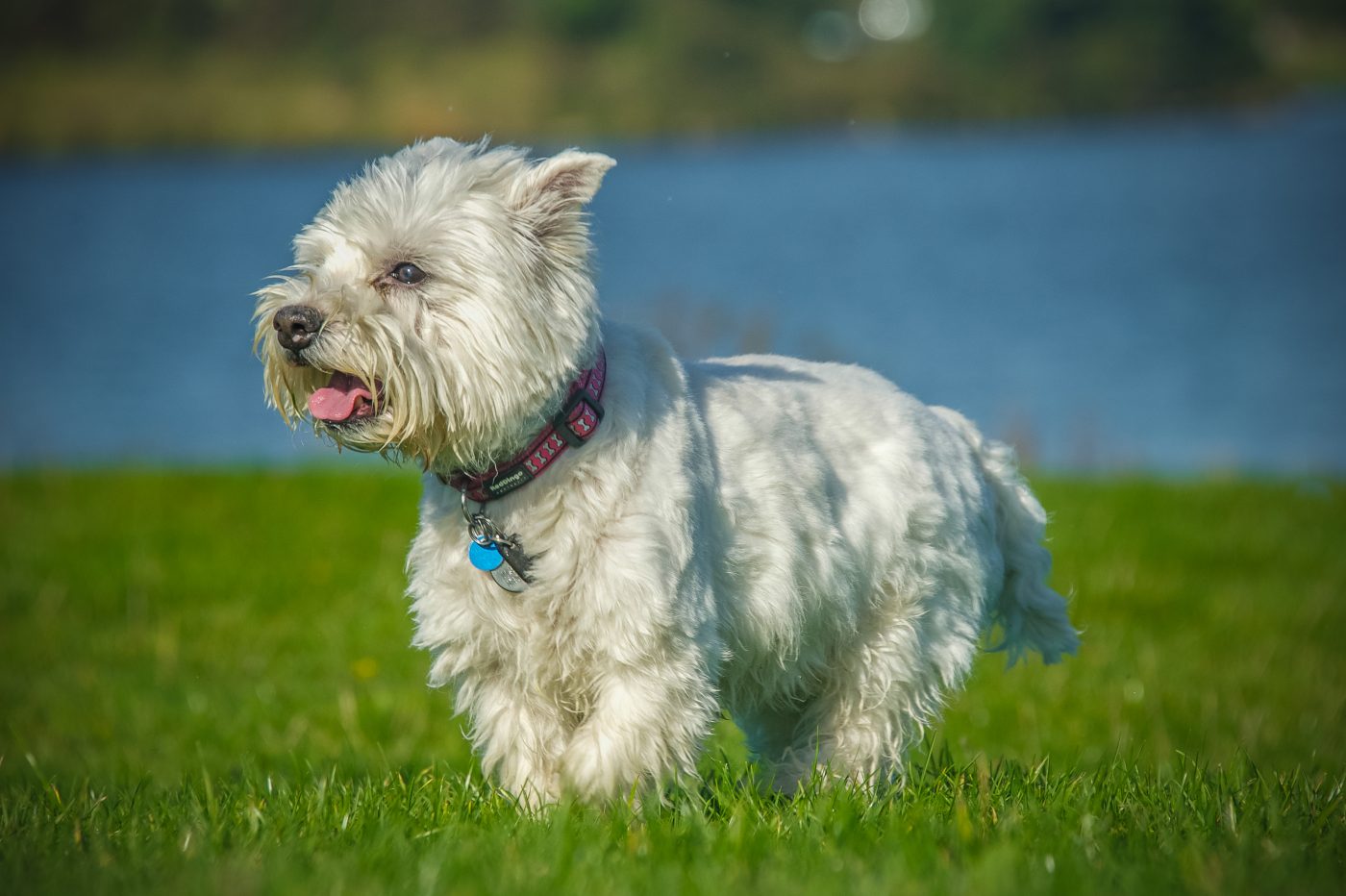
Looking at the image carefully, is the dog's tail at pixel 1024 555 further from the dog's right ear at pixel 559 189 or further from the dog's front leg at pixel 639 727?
the dog's right ear at pixel 559 189

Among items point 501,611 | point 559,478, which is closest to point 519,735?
point 501,611

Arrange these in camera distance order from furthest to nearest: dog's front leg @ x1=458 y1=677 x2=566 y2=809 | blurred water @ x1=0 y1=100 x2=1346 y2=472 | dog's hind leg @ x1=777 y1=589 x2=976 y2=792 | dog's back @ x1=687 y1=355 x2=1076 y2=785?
blurred water @ x1=0 y1=100 x2=1346 y2=472
dog's hind leg @ x1=777 y1=589 x2=976 y2=792
dog's back @ x1=687 y1=355 x2=1076 y2=785
dog's front leg @ x1=458 y1=677 x2=566 y2=809

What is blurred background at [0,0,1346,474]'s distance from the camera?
2345 cm

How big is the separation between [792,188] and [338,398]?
174 feet

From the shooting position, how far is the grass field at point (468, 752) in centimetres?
366

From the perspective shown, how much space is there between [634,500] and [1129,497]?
8.55 meters

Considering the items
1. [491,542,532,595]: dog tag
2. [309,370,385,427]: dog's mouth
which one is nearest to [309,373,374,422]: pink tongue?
[309,370,385,427]: dog's mouth

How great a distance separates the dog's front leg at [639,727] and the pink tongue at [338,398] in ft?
3.46

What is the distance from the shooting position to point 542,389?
13.4 ft

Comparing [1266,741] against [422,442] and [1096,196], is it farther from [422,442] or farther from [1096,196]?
[1096,196]

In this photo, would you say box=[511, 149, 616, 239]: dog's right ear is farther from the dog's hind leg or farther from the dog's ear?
the dog's hind leg

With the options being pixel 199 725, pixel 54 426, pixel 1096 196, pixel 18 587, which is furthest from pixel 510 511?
pixel 1096 196

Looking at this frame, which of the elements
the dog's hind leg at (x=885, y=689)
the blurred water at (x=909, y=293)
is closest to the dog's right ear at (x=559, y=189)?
the blurred water at (x=909, y=293)

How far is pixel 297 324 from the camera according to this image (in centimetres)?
402
